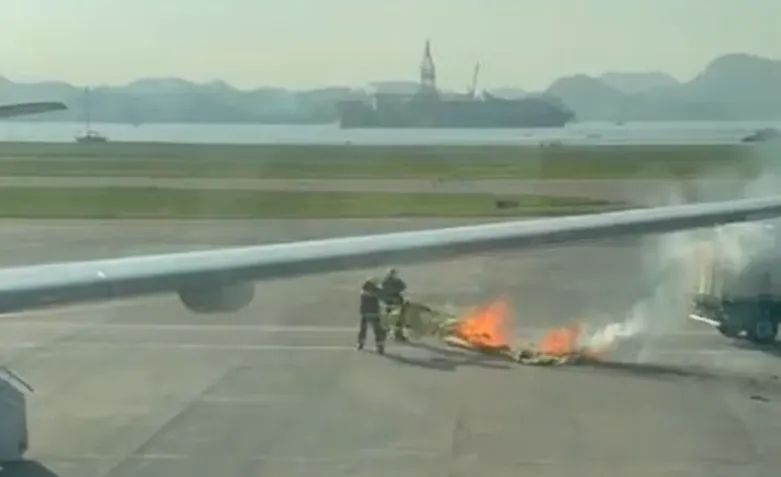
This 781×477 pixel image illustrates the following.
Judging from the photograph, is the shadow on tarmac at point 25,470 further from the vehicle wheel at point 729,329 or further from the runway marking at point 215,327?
the vehicle wheel at point 729,329

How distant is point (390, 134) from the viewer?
23734mm

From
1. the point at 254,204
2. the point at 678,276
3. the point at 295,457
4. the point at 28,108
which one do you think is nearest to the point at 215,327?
the point at 28,108

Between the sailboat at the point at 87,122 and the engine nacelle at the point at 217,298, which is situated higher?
the sailboat at the point at 87,122

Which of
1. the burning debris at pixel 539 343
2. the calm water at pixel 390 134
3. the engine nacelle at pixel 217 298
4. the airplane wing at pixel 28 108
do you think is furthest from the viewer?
the calm water at pixel 390 134

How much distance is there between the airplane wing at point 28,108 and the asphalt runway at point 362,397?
2.57 meters

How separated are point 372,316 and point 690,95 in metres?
6.84

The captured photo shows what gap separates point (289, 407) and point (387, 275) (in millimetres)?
5728

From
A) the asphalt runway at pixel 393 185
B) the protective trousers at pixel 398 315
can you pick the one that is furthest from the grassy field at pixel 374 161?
the protective trousers at pixel 398 315

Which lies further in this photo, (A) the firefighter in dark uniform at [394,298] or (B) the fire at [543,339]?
(A) the firefighter in dark uniform at [394,298]

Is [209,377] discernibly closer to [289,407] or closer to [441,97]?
[289,407]

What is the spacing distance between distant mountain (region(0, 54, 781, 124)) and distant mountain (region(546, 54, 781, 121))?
2 centimetres

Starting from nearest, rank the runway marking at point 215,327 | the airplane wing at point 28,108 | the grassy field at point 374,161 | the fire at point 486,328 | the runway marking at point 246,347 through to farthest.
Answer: the airplane wing at point 28,108, the runway marking at point 246,347, the fire at point 486,328, the runway marking at point 215,327, the grassy field at point 374,161

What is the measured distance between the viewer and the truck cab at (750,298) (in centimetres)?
1898

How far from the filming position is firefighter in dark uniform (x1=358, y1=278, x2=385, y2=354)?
18.1 m
